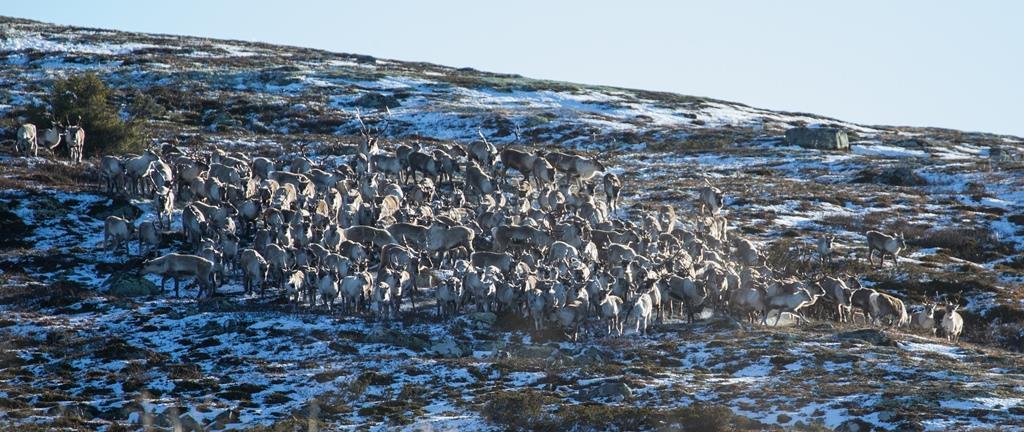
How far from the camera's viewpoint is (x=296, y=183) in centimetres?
3950

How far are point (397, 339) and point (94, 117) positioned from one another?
29712 millimetres

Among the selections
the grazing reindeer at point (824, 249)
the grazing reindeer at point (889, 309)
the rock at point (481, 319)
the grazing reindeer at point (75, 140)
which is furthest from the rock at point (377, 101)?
the grazing reindeer at point (889, 309)

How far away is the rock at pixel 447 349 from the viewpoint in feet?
85.4

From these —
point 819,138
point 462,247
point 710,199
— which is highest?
point 819,138

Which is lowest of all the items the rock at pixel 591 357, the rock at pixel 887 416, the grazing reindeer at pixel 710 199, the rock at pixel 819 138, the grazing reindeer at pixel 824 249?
the rock at pixel 591 357

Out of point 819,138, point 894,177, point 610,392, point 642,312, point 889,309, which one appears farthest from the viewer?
point 819,138

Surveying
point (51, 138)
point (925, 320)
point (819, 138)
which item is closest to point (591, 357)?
point (925, 320)

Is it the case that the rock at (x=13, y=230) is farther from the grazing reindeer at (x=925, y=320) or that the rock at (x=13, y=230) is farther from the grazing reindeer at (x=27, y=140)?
the grazing reindeer at (x=925, y=320)

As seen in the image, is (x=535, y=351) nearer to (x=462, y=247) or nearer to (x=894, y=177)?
(x=462, y=247)

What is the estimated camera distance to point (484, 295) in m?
29.5

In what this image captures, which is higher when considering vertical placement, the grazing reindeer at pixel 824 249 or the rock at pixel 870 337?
the grazing reindeer at pixel 824 249

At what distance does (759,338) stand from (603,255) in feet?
25.5

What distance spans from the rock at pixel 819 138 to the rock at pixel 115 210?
4794 centimetres

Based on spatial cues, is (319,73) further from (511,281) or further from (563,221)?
(511,281)
